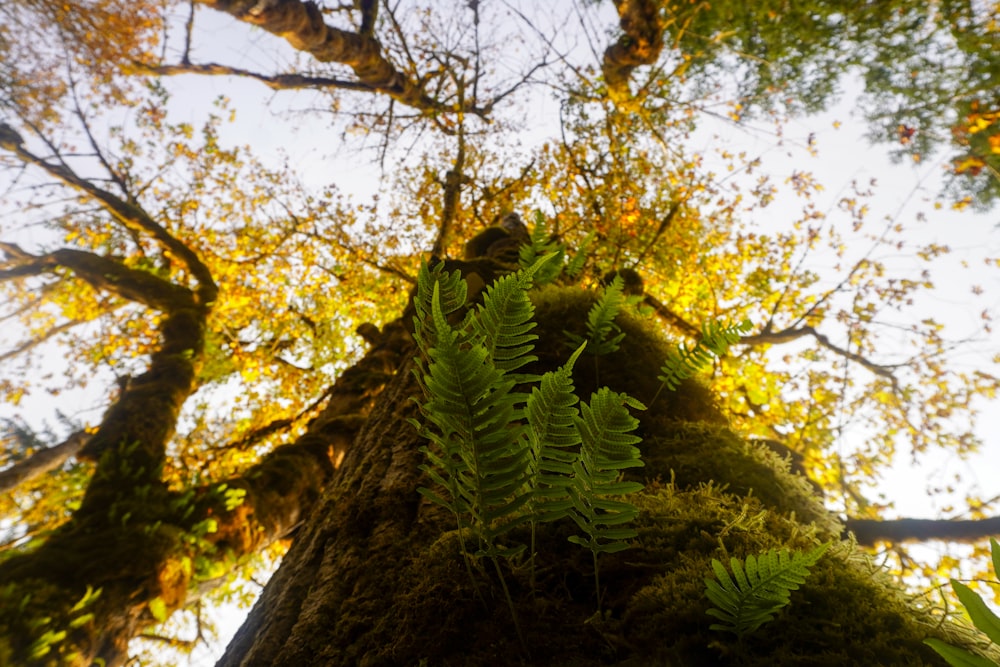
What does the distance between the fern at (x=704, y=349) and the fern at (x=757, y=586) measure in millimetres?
1477

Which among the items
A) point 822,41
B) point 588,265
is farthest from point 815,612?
point 822,41

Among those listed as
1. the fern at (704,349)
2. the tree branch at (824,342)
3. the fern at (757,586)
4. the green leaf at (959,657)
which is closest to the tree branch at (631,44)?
the tree branch at (824,342)

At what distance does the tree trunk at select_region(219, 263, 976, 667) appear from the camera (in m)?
1.10

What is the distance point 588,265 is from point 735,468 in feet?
13.5

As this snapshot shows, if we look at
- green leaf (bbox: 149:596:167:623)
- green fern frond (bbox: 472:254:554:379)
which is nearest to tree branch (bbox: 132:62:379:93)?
green leaf (bbox: 149:596:167:623)

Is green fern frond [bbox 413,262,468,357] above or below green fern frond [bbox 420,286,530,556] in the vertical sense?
above

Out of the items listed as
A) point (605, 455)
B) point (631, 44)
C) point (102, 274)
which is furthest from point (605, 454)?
point (631, 44)

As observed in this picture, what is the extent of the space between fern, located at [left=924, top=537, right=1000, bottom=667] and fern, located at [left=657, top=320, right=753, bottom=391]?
5.33 ft

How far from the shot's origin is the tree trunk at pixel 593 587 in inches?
43.3

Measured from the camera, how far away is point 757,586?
0.97 m

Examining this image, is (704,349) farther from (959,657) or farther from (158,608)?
(158,608)

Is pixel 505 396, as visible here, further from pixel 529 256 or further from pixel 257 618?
pixel 529 256

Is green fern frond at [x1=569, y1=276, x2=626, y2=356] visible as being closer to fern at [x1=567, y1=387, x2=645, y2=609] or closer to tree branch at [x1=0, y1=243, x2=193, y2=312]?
fern at [x1=567, y1=387, x2=645, y2=609]

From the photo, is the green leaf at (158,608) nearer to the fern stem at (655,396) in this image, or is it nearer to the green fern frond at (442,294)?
the green fern frond at (442,294)
